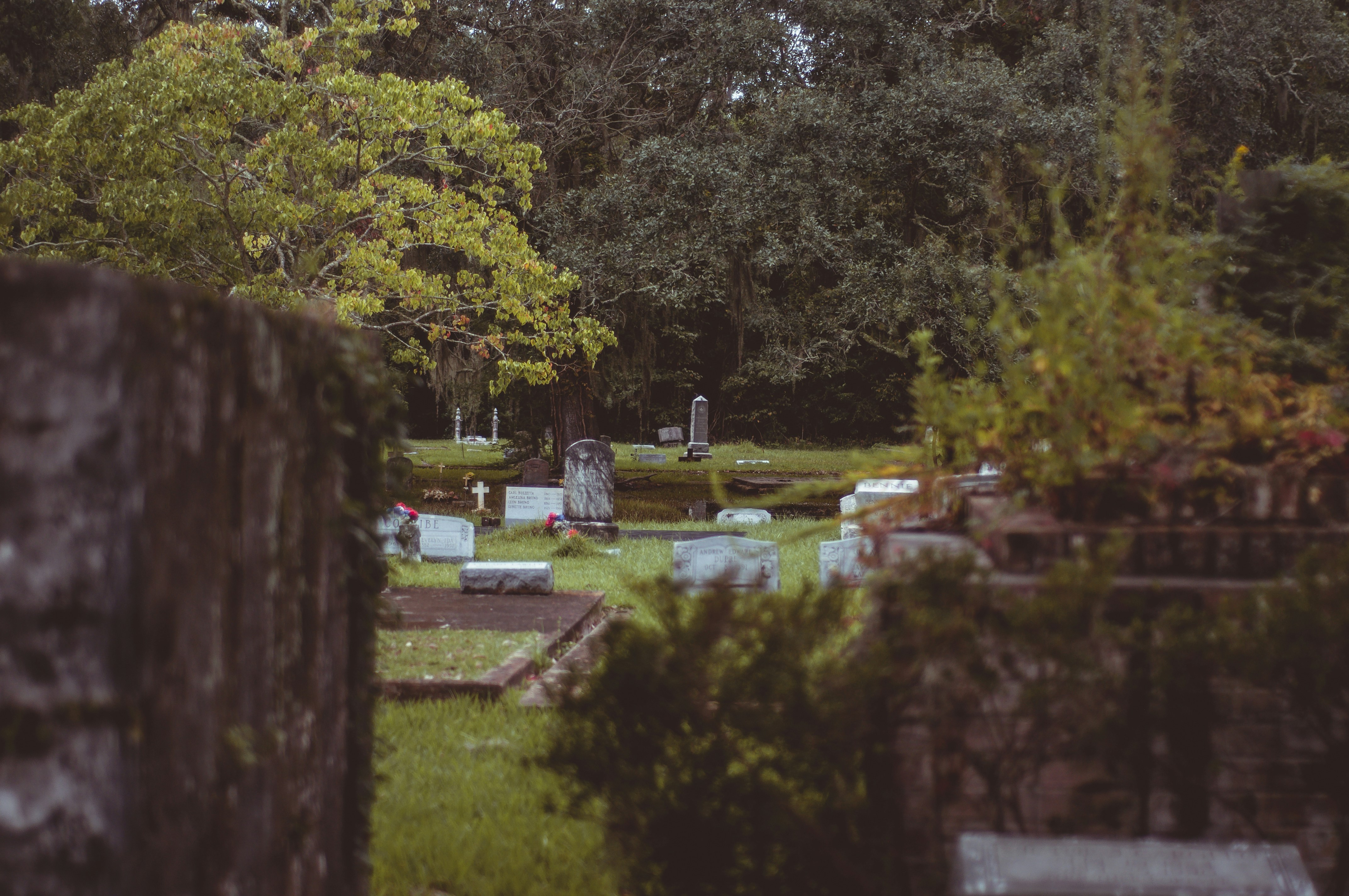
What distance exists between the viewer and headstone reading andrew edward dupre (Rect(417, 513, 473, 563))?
10.9 meters

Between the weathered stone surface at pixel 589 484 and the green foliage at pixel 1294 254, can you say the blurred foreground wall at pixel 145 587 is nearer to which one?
the green foliage at pixel 1294 254

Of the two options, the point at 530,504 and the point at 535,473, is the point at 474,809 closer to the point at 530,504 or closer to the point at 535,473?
the point at 530,504

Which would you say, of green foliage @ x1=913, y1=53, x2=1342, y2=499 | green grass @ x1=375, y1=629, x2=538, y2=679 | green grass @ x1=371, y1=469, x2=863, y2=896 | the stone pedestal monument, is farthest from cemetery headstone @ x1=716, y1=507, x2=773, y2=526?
green foliage @ x1=913, y1=53, x2=1342, y2=499

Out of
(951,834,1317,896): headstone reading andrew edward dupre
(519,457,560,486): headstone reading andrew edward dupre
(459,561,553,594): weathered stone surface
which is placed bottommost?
(459,561,553,594): weathered stone surface

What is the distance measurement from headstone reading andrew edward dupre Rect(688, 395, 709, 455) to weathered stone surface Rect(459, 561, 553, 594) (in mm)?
15998

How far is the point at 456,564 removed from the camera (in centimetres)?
1040

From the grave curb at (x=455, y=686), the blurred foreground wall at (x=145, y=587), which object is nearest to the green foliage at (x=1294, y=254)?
the blurred foreground wall at (x=145, y=587)

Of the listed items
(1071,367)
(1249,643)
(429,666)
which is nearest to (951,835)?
(1249,643)

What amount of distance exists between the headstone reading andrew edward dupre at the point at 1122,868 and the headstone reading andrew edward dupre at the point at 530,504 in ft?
41.3

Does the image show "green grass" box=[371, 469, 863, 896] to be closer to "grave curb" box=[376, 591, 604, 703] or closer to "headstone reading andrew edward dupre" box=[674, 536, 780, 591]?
"grave curb" box=[376, 591, 604, 703]

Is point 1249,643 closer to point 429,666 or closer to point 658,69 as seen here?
point 429,666

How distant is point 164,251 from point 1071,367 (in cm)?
1237

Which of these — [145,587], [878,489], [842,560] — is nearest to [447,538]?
[842,560]

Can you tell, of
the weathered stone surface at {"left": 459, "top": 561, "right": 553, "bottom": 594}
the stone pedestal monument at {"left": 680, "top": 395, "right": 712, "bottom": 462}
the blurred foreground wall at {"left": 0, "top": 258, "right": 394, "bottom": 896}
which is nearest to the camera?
the blurred foreground wall at {"left": 0, "top": 258, "right": 394, "bottom": 896}
